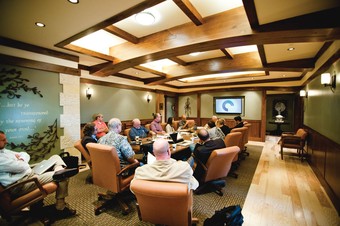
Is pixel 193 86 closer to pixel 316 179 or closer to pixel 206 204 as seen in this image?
pixel 316 179

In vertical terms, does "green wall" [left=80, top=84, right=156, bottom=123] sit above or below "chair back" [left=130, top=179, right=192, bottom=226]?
above

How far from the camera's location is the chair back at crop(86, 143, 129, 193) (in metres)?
2.10

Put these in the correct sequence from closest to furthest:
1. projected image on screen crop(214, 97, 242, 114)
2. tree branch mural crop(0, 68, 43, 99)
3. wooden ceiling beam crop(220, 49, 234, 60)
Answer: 1. tree branch mural crop(0, 68, 43, 99)
2. wooden ceiling beam crop(220, 49, 234, 60)
3. projected image on screen crop(214, 97, 242, 114)

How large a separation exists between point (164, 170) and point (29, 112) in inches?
129

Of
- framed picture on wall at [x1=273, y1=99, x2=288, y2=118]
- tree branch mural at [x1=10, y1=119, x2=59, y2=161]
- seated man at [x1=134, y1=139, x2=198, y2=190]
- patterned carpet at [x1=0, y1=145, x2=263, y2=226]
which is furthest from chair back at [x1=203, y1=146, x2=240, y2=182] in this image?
framed picture on wall at [x1=273, y1=99, x2=288, y2=118]

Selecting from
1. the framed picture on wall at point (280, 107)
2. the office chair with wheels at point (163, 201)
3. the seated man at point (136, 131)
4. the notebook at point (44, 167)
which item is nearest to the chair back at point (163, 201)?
the office chair with wheels at point (163, 201)

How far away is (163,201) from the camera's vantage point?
137cm

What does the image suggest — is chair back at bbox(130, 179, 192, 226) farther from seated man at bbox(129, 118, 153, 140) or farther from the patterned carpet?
seated man at bbox(129, 118, 153, 140)

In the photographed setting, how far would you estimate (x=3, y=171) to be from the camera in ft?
5.84

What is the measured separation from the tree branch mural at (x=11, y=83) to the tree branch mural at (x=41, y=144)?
86 centimetres

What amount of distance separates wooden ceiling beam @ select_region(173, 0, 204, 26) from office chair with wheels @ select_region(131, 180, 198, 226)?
2083mm

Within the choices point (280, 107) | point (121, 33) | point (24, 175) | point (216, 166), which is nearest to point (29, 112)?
point (24, 175)

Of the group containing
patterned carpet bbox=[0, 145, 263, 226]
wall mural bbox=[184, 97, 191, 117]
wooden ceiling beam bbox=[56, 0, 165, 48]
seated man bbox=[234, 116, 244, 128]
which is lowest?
patterned carpet bbox=[0, 145, 263, 226]

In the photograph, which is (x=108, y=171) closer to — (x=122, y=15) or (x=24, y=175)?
(x=24, y=175)
